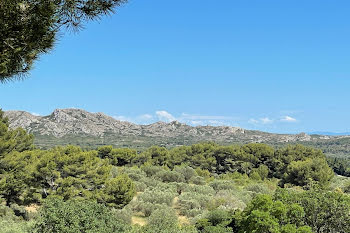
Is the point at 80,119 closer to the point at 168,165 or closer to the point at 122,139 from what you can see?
the point at 122,139

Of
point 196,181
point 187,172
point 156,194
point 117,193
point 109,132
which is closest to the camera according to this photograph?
point 117,193

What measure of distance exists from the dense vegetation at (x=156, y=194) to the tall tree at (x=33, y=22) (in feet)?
30.2

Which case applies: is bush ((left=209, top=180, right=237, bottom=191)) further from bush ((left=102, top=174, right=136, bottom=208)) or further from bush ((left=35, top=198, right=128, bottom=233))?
bush ((left=35, top=198, right=128, bottom=233))

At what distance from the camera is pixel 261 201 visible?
13.4m

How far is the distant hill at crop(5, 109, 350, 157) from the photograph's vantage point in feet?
474

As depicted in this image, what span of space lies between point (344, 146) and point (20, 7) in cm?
17384

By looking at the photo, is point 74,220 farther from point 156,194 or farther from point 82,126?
point 82,126

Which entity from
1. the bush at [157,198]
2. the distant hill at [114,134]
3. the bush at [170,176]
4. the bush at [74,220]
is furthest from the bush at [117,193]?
the distant hill at [114,134]

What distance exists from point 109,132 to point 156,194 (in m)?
148

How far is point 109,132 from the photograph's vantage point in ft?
561

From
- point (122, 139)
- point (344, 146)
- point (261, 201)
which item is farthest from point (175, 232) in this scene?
point (344, 146)

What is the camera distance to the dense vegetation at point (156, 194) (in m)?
13.2

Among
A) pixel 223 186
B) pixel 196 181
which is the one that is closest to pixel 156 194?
pixel 223 186

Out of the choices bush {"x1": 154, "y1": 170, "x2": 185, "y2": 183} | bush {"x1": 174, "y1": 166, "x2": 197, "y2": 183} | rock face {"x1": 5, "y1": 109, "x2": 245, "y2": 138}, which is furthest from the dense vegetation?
rock face {"x1": 5, "y1": 109, "x2": 245, "y2": 138}
